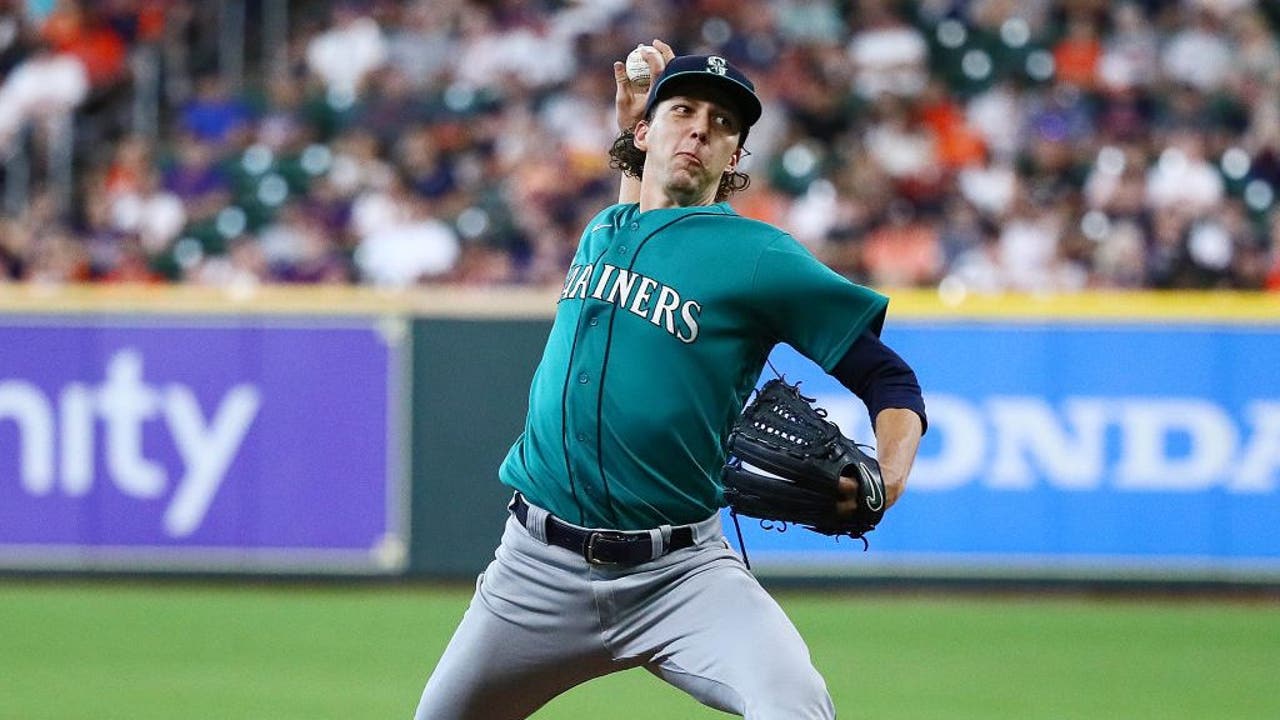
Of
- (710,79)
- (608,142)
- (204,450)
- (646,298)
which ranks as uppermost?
(710,79)

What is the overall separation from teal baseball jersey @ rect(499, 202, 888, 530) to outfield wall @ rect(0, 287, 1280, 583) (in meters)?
6.29

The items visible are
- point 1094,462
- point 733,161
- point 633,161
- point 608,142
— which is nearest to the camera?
point 733,161

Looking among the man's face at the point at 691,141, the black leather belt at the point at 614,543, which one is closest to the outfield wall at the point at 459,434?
the man's face at the point at 691,141

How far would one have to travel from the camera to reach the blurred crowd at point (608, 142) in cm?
1255

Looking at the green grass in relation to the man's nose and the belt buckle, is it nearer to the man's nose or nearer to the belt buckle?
the belt buckle

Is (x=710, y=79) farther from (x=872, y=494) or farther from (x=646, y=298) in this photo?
(x=872, y=494)

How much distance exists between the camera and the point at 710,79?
13.8 feet

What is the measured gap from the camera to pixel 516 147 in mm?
13797

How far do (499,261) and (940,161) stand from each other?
3.20 meters

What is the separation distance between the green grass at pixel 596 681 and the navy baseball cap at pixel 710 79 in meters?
3.36

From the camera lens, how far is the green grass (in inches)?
287

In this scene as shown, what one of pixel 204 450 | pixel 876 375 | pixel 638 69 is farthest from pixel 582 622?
pixel 204 450

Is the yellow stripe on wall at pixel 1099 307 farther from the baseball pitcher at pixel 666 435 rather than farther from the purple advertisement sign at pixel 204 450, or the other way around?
the baseball pitcher at pixel 666 435

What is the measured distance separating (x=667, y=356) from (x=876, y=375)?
1.52ft
